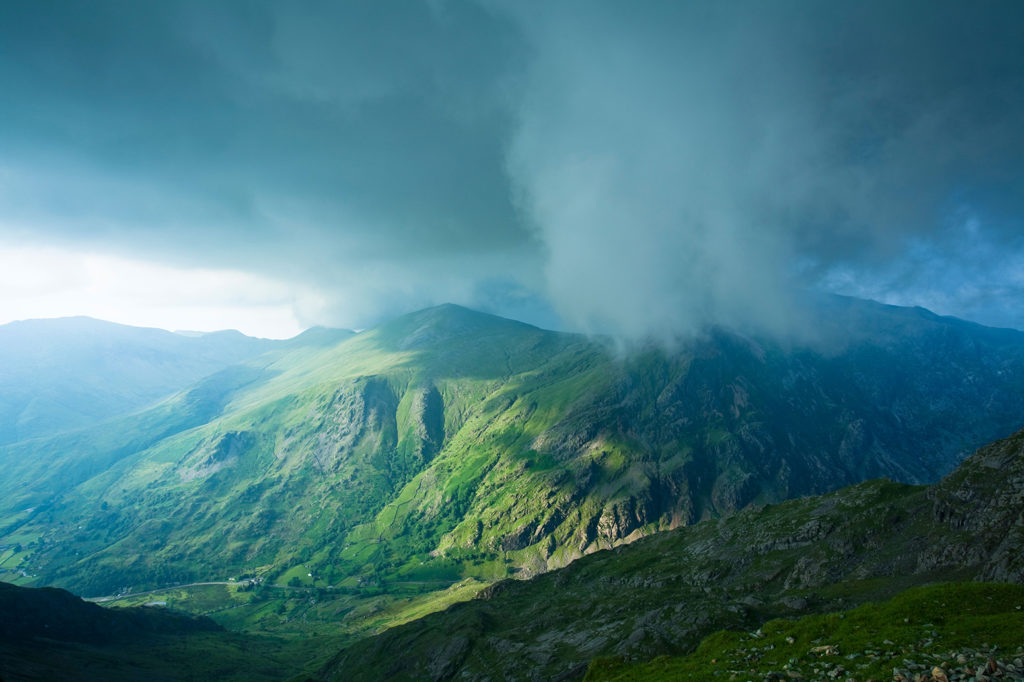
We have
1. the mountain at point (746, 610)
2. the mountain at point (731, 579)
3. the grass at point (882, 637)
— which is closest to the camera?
the grass at point (882, 637)

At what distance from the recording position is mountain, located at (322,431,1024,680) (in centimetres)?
8256

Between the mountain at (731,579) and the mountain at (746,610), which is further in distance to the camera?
the mountain at (731,579)

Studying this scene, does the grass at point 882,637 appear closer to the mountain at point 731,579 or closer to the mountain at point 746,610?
the mountain at point 746,610

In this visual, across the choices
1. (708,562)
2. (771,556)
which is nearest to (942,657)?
(771,556)

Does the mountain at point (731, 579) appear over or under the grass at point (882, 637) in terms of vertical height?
under

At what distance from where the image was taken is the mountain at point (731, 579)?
271 feet

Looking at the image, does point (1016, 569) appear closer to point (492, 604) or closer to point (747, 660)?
point (747, 660)

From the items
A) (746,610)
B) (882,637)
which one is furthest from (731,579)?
(882,637)

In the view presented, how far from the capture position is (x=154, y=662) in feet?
609

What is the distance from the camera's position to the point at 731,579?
128m

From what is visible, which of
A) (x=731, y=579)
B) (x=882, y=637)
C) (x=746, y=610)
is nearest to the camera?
(x=882, y=637)

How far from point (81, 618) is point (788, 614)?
27450 centimetres

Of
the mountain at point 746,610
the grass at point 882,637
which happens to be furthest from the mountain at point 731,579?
the grass at point 882,637

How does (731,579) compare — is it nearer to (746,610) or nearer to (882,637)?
(746,610)
